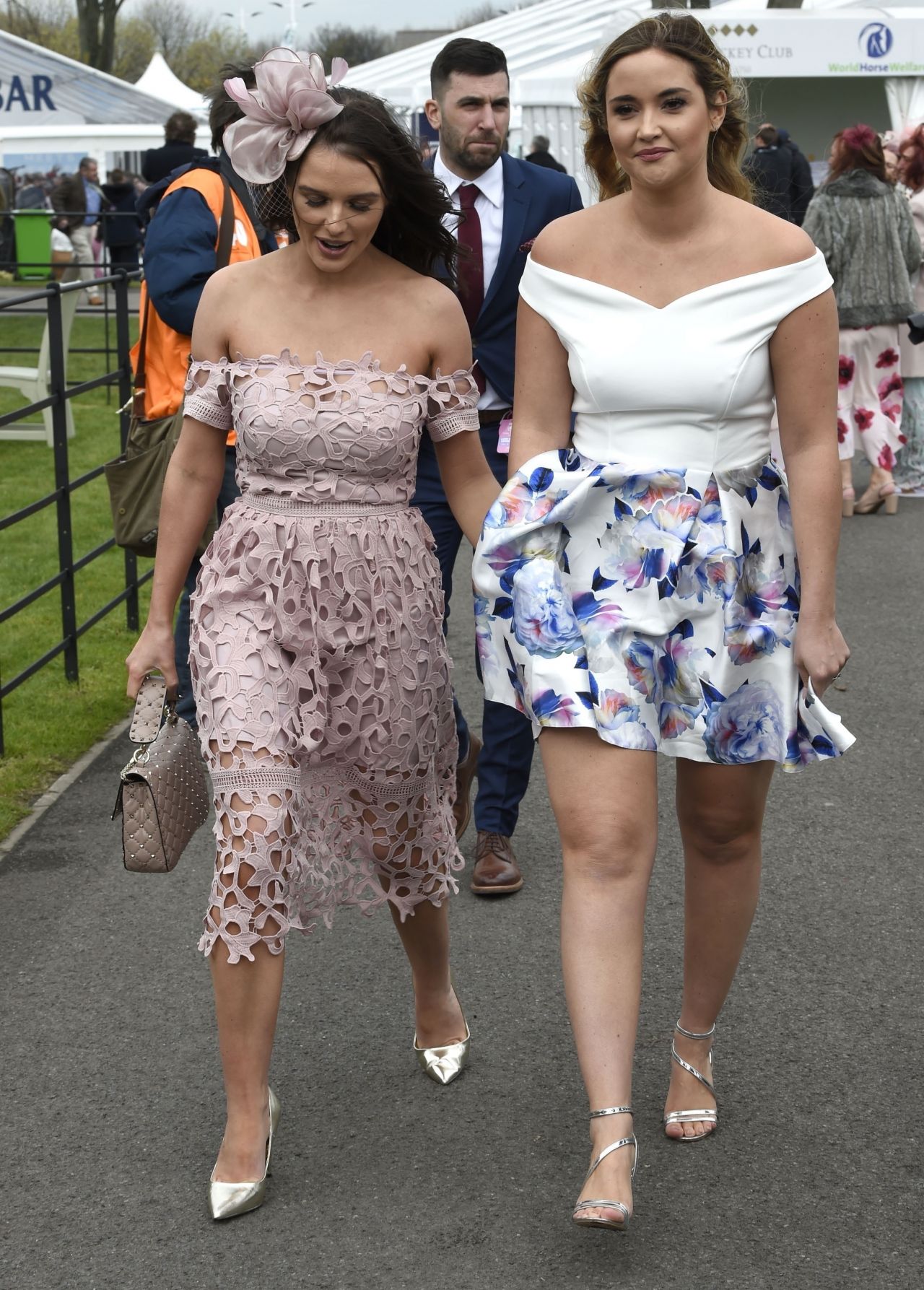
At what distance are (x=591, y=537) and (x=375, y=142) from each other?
2.88 ft

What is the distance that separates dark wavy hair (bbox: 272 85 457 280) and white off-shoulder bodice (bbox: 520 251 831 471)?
38 cm

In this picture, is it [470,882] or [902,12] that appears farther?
[902,12]

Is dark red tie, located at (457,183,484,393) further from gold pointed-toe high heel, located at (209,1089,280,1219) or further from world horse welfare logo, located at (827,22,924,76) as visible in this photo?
world horse welfare logo, located at (827,22,924,76)

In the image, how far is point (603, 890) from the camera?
118 inches

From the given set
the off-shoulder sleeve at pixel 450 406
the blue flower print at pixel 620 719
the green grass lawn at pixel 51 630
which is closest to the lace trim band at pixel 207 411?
the off-shoulder sleeve at pixel 450 406

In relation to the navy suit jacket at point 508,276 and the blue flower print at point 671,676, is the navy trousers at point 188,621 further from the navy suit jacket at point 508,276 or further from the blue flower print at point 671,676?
the blue flower print at point 671,676

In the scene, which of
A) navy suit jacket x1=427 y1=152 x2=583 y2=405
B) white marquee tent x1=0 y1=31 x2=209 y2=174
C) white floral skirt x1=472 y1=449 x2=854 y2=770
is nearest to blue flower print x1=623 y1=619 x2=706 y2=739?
white floral skirt x1=472 y1=449 x2=854 y2=770

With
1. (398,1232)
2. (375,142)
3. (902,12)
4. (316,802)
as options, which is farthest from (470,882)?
(902,12)

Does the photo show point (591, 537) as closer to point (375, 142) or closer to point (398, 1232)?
point (375, 142)

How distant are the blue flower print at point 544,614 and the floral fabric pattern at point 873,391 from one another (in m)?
8.07

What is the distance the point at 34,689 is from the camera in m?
7.04

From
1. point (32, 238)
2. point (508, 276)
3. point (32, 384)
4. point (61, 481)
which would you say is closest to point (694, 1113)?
point (508, 276)

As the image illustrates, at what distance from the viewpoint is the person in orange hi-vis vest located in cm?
531

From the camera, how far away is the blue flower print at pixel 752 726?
3.14m
